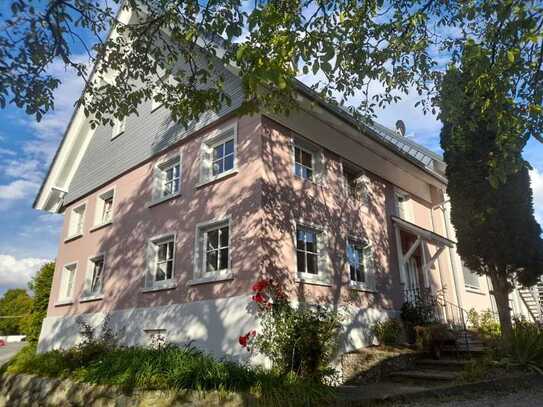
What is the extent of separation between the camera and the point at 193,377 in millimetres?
7066

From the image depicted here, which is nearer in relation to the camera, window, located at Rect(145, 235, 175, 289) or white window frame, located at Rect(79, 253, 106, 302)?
window, located at Rect(145, 235, 175, 289)

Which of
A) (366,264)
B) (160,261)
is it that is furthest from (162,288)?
(366,264)

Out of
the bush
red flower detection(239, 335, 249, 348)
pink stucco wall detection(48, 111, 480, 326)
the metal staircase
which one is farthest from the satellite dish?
red flower detection(239, 335, 249, 348)

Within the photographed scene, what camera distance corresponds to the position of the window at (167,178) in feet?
41.0

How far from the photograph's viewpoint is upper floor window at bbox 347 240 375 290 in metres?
11.7

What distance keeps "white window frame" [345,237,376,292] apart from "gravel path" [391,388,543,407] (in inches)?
175

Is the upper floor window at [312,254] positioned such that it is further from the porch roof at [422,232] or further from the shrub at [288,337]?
the porch roof at [422,232]

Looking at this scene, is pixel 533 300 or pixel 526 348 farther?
pixel 533 300

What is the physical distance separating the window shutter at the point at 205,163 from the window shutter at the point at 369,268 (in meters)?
5.26

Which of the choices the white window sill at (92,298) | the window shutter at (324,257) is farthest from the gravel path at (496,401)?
the white window sill at (92,298)

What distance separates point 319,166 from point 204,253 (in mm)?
4146

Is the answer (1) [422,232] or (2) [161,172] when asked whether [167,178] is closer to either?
(2) [161,172]

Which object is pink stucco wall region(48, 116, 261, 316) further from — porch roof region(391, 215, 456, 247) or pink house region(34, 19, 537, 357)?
porch roof region(391, 215, 456, 247)

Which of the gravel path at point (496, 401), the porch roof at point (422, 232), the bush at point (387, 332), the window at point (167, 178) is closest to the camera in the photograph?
the gravel path at point (496, 401)
